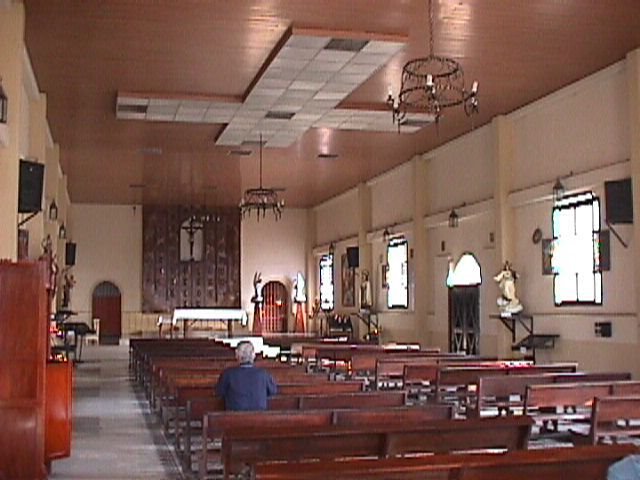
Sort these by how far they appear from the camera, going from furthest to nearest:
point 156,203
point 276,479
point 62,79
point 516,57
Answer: point 156,203 < point 62,79 < point 516,57 < point 276,479

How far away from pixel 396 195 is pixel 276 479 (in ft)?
62.7

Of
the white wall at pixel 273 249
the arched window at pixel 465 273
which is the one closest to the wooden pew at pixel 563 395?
the arched window at pixel 465 273

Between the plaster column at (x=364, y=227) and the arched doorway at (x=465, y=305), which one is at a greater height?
the plaster column at (x=364, y=227)

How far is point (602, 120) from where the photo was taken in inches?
514

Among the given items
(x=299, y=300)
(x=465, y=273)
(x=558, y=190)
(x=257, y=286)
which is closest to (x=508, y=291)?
(x=558, y=190)

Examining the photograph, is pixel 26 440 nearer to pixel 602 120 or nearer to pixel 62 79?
pixel 62 79

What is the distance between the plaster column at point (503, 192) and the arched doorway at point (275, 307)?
1480 cm

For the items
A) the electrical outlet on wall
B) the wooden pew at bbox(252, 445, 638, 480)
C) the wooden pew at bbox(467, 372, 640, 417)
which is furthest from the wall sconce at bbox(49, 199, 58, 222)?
the wooden pew at bbox(252, 445, 638, 480)

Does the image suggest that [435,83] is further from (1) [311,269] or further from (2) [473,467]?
(1) [311,269]

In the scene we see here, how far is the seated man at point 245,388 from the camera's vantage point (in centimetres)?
668

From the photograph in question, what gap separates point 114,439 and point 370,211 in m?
15.9

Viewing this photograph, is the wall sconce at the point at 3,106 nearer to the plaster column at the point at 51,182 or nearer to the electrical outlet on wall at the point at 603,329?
the plaster column at the point at 51,182

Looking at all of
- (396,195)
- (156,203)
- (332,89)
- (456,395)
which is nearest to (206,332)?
(156,203)

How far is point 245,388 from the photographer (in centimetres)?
668
